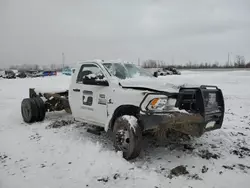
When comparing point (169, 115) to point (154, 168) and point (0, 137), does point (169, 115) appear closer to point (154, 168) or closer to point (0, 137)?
point (154, 168)

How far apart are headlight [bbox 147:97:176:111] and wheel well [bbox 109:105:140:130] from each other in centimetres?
46

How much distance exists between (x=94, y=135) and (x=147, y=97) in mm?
2384

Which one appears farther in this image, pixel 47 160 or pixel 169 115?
pixel 47 160

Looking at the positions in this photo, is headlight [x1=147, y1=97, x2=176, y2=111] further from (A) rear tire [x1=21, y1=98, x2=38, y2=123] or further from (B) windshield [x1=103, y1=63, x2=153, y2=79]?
(A) rear tire [x1=21, y1=98, x2=38, y2=123]

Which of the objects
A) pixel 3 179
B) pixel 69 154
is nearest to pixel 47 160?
pixel 69 154

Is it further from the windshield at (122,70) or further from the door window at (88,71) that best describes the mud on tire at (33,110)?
the windshield at (122,70)

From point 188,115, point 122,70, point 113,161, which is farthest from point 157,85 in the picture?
point 113,161

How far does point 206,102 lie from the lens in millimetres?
4578

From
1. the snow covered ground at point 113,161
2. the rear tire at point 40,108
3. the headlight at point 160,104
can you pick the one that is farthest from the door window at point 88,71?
→ the rear tire at point 40,108

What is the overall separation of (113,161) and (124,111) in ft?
3.35

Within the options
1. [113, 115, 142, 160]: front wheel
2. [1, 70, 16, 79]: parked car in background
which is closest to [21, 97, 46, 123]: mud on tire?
[113, 115, 142, 160]: front wheel

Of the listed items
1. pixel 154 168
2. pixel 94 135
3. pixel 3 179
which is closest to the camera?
pixel 3 179

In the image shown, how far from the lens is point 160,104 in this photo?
442 centimetres

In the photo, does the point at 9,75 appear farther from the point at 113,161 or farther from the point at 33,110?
the point at 113,161
